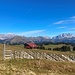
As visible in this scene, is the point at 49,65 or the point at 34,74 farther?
the point at 49,65

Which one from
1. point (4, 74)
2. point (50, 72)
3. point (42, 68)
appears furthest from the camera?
point (42, 68)

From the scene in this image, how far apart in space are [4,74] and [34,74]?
3.49m

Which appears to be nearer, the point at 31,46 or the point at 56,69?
the point at 56,69

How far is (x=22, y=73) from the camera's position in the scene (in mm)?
19078

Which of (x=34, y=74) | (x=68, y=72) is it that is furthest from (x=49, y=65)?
(x=34, y=74)

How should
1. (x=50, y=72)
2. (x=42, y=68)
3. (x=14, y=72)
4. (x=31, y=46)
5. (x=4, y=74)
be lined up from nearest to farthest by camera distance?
(x=4, y=74) < (x=14, y=72) < (x=50, y=72) < (x=42, y=68) < (x=31, y=46)

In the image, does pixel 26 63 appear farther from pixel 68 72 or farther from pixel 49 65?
pixel 68 72

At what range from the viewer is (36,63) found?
24.3 meters

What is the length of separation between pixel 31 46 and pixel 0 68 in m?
95.1

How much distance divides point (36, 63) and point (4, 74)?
7.25m

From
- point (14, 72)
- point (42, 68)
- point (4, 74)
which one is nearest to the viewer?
point (4, 74)

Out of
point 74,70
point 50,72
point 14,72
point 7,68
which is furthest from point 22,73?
point 74,70

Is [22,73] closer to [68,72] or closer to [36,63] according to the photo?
[36,63]

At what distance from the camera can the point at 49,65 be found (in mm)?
24141
